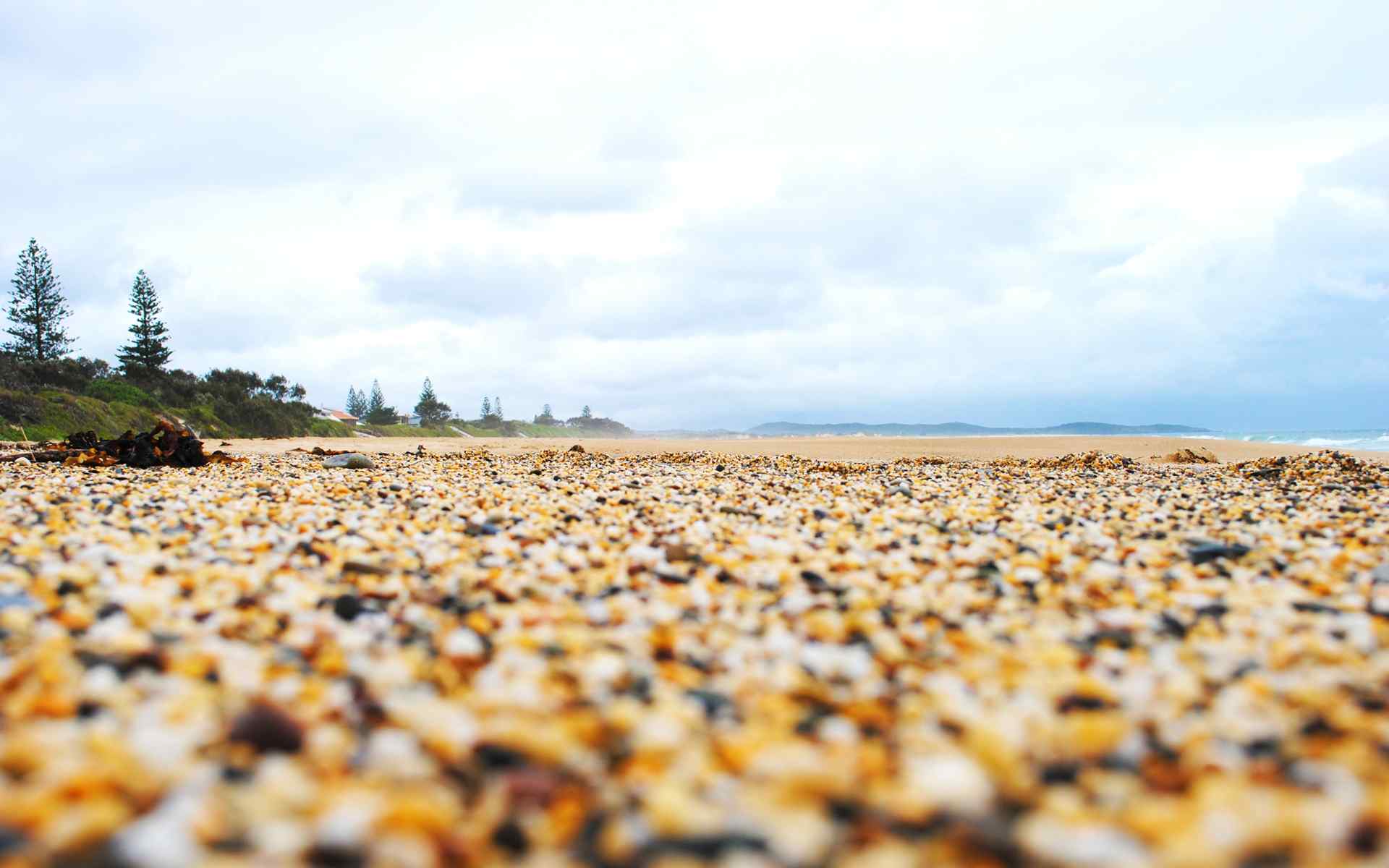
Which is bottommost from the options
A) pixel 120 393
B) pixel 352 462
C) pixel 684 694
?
pixel 684 694

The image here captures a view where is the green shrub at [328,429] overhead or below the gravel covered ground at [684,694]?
overhead

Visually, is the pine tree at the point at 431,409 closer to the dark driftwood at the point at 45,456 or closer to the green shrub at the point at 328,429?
the green shrub at the point at 328,429

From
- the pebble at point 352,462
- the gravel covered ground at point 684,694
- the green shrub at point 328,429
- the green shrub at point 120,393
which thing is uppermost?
the green shrub at point 120,393

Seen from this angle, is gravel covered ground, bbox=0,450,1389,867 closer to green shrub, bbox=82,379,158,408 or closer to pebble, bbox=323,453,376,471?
pebble, bbox=323,453,376,471

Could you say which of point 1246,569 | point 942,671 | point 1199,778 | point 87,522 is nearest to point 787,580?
point 942,671

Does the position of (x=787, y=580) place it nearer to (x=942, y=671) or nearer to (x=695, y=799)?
(x=942, y=671)

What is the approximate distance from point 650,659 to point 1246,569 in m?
3.42

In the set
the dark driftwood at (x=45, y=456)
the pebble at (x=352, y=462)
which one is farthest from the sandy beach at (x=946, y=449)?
the pebble at (x=352, y=462)

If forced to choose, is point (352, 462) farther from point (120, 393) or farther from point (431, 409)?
point (431, 409)

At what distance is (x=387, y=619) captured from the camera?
3.06 meters

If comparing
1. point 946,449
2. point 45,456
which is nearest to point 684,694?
point 45,456

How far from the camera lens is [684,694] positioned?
2334 millimetres

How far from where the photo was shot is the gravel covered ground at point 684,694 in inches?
63.0

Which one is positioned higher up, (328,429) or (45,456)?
(328,429)
